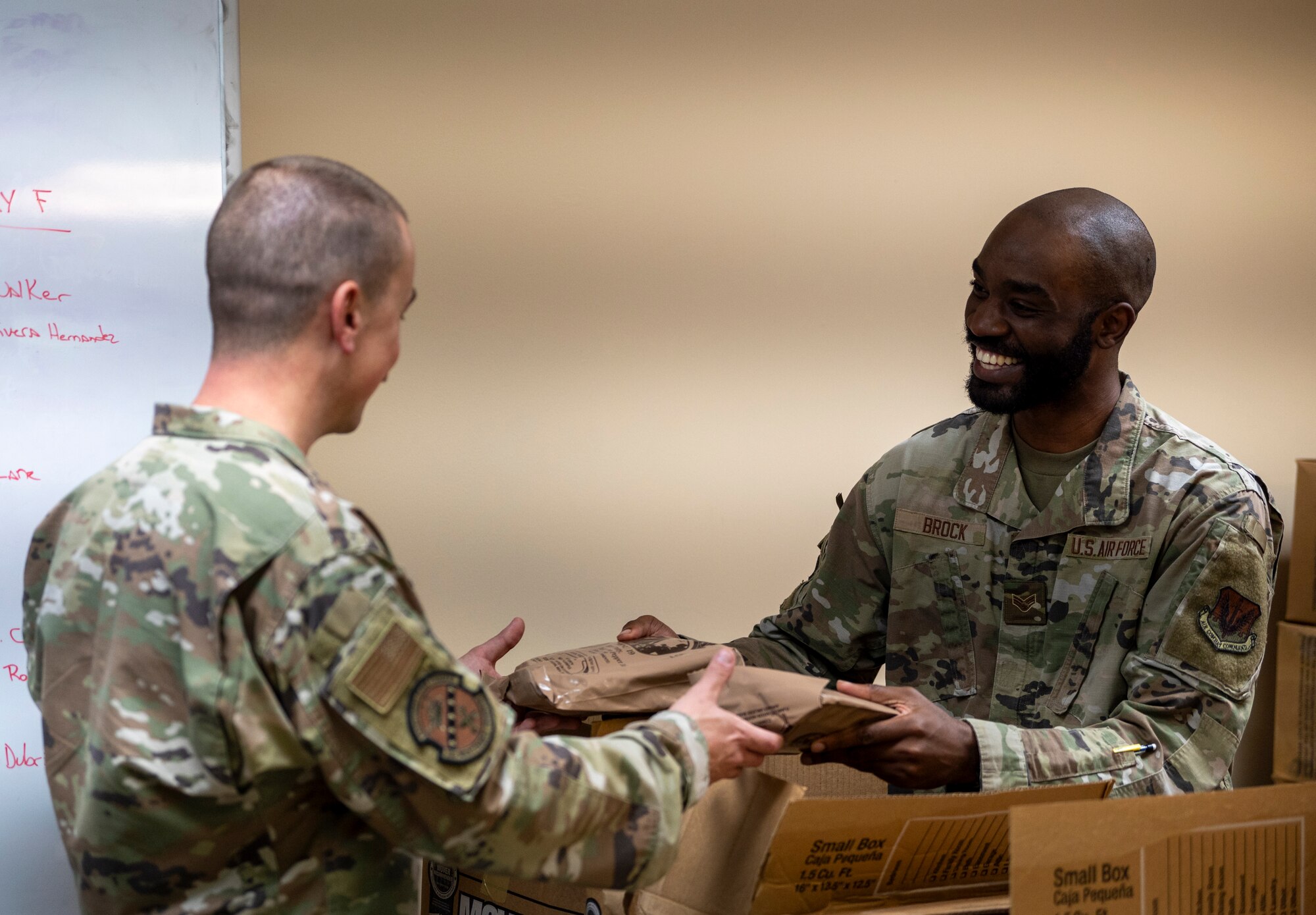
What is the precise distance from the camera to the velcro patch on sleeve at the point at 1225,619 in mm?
1563

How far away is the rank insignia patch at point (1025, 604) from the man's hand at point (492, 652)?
2.50ft

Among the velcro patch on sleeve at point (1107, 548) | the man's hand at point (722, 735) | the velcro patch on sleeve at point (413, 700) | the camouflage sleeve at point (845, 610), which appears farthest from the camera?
the camouflage sleeve at point (845, 610)

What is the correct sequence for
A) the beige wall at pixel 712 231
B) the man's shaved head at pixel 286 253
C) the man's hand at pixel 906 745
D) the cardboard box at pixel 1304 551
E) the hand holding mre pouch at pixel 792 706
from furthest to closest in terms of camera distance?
the cardboard box at pixel 1304 551
the beige wall at pixel 712 231
the man's hand at pixel 906 745
the hand holding mre pouch at pixel 792 706
the man's shaved head at pixel 286 253

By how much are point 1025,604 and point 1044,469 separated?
231mm

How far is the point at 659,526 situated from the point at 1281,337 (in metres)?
1.74

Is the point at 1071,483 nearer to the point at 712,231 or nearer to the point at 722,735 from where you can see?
the point at 722,735

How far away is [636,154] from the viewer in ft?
8.50

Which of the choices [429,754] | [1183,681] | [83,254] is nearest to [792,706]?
[429,754]

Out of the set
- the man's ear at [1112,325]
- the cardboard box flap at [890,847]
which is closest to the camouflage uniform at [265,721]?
the cardboard box flap at [890,847]

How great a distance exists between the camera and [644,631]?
172 cm

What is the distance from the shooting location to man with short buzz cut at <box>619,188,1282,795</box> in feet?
5.08

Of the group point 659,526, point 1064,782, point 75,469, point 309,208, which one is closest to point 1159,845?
point 1064,782

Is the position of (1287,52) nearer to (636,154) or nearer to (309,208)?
(636,154)

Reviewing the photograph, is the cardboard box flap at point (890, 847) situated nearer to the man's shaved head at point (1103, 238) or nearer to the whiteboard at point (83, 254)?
the man's shaved head at point (1103, 238)
